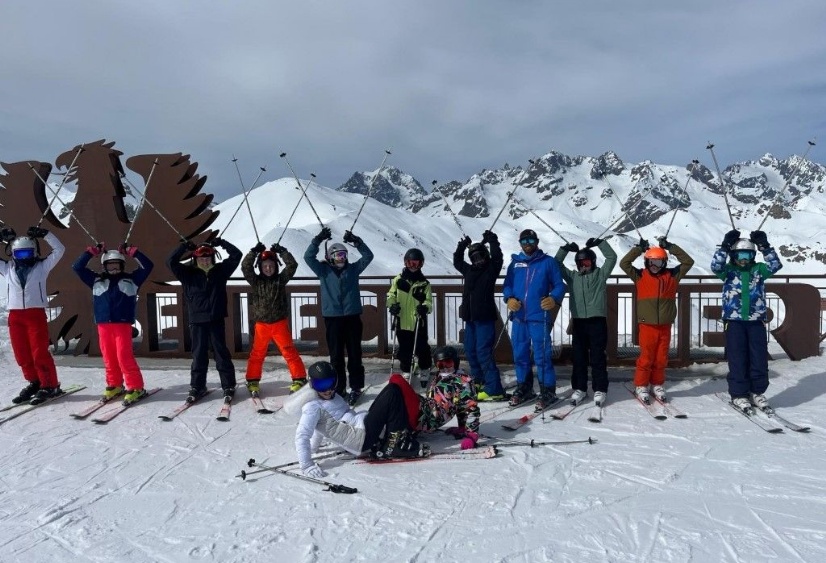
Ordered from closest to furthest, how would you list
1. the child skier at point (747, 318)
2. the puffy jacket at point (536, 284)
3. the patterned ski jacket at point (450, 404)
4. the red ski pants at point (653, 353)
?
1. the patterned ski jacket at point (450, 404)
2. the child skier at point (747, 318)
3. the red ski pants at point (653, 353)
4. the puffy jacket at point (536, 284)

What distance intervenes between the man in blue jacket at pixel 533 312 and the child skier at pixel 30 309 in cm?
511

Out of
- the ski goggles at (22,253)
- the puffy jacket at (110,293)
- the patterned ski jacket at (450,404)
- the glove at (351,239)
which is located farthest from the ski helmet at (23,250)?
the patterned ski jacket at (450,404)

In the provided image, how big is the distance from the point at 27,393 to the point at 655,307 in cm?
694

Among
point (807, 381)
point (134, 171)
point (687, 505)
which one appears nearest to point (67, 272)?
point (134, 171)

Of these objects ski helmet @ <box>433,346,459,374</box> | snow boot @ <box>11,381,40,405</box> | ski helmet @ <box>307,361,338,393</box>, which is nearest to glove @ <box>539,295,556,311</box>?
ski helmet @ <box>433,346,459,374</box>

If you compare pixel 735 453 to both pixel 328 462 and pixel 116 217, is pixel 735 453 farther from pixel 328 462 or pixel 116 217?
pixel 116 217

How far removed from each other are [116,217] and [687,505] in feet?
29.0

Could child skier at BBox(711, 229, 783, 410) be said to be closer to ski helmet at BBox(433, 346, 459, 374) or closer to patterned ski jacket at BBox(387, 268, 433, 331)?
ski helmet at BBox(433, 346, 459, 374)

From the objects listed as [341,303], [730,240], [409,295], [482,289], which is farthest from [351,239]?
[730,240]

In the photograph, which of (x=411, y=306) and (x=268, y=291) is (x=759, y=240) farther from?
(x=268, y=291)

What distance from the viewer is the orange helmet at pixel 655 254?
5414mm

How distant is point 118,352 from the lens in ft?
19.0

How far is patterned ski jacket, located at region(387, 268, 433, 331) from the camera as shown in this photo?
6371 mm

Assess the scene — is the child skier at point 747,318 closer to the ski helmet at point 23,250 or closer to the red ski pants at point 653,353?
the red ski pants at point 653,353
